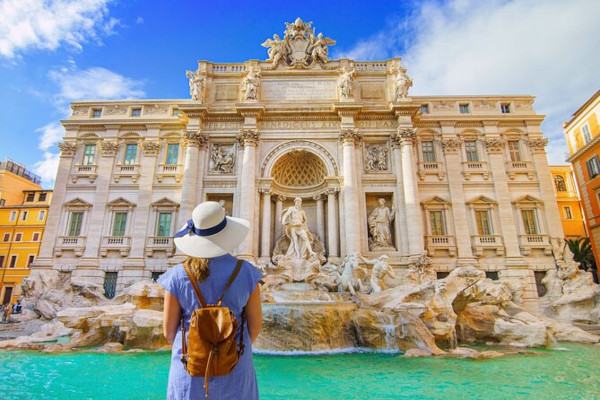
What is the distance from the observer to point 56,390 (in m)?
5.68

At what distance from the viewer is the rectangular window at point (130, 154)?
815 inches

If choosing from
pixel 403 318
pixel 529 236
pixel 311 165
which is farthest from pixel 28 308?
pixel 529 236

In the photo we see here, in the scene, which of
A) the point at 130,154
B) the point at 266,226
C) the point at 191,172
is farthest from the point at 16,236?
the point at 266,226

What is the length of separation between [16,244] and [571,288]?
40019 millimetres

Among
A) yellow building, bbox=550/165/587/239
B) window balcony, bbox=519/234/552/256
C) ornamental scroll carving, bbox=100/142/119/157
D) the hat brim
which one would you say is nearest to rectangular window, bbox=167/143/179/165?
ornamental scroll carving, bbox=100/142/119/157

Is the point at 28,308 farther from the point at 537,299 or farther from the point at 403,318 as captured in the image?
the point at 537,299

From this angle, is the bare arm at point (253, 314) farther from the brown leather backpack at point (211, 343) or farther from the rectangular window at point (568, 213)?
the rectangular window at point (568, 213)

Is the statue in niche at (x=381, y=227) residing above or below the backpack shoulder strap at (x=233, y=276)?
above

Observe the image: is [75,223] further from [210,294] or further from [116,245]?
[210,294]

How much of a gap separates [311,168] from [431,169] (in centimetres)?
720

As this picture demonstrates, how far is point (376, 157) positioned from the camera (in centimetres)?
1964

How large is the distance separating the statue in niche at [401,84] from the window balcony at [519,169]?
754cm

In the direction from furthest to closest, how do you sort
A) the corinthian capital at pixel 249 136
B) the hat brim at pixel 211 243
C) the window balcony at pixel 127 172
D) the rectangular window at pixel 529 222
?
the window balcony at pixel 127 172
the rectangular window at pixel 529 222
the corinthian capital at pixel 249 136
the hat brim at pixel 211 243

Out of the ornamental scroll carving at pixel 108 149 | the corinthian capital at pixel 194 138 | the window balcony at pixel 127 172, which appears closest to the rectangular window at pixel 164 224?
the window balcony at pixel 127 172
